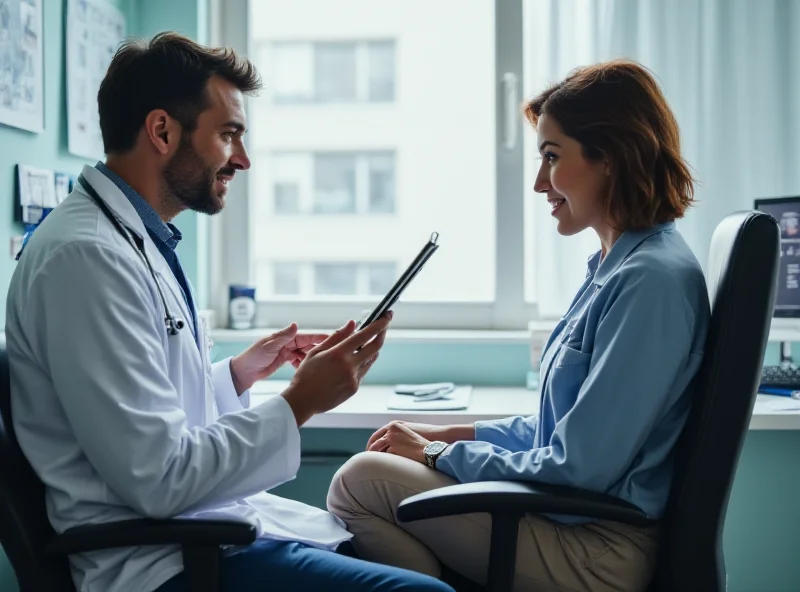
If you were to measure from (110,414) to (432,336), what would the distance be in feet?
5.02

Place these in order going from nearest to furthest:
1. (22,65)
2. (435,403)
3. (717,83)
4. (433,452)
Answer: (433,452)
(22,65)
(435,403)
(717,83)

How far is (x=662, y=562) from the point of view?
1.21m

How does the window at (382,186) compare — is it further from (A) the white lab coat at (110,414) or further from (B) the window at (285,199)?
(A) the white lab coat at (110,414)

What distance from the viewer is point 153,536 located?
42.9 inches

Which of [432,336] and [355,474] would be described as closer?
[355,474]

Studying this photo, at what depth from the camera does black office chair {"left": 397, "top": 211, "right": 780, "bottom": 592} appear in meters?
1.15

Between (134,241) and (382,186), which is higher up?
(382,186)

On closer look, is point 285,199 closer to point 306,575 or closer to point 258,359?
point 258,359

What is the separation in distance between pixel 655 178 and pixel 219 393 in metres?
0.94

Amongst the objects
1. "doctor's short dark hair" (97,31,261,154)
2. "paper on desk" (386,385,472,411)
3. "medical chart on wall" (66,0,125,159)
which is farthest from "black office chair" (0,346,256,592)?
"medical chart on wall" (66,0,125,159)

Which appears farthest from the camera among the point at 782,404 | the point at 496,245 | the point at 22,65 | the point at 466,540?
the point at 496,245

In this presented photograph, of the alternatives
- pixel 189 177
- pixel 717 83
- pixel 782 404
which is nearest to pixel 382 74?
pixel 717 83

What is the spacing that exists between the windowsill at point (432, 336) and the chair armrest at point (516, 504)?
4.38ft

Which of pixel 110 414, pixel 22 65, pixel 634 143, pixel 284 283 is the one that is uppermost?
pixel 22 65
